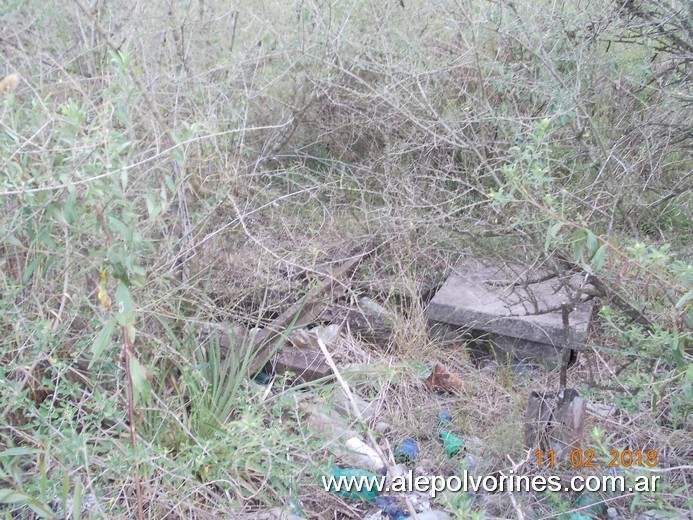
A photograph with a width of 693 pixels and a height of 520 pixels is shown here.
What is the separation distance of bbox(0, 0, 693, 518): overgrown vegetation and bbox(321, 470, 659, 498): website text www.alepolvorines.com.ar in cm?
8

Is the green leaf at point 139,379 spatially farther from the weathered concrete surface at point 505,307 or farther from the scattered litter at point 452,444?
the weathered concrete surface at point 505,307

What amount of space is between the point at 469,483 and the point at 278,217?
2177 millimetres

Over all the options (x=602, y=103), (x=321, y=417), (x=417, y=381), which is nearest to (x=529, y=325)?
(x=417, y=381)

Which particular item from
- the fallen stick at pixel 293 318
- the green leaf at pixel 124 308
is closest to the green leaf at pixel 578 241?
the fallen stick at pixel 293 318

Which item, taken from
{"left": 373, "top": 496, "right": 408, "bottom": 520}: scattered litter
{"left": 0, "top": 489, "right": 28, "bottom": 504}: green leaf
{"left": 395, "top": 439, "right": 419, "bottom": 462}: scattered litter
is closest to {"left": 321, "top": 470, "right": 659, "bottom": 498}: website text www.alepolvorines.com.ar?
{"left": 373, "top": 496, "right": 408, "bottom": 520}: scattered litter

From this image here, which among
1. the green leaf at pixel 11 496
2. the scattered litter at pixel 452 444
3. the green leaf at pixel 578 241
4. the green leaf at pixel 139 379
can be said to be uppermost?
the green leaf at pixel 578 241

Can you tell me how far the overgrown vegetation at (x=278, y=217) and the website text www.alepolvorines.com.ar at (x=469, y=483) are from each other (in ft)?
0.27

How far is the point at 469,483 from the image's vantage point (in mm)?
2604

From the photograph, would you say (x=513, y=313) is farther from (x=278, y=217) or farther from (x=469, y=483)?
(x=278, y=217)

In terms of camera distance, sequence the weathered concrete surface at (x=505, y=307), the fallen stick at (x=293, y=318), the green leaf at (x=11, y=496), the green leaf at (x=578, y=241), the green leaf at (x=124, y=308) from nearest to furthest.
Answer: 1. the green leaf at (x=124, y=308)
2. the green leaf at (x=11, y=496)
3. the green leaf at (x=578, y=241)
4. the fallen stick at (x=293, y=318)
5. the weathered concrete surface at (x=505, y=307)

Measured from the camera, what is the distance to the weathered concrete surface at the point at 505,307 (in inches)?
136

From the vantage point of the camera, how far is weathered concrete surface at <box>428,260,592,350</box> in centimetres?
345

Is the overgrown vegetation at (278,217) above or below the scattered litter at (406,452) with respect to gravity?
above
